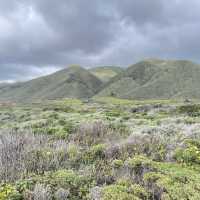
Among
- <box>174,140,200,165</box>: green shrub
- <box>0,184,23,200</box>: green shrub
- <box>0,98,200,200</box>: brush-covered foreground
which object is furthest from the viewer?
<box>174,140,200,165</box>: green shrub

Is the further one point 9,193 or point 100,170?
point 100,170

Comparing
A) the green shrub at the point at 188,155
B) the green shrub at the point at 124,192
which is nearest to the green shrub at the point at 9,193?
the green shrub at the point at 124,192

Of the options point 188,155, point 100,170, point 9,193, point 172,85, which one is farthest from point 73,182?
point 172,85

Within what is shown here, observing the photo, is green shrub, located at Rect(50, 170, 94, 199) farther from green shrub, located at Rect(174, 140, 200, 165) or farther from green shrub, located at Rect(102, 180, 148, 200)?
green shrub, located at Rect(174, 140, 200, 165)

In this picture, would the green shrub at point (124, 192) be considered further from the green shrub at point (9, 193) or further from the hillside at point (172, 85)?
the hillside at point (172, 85)

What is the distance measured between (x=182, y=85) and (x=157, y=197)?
171 m

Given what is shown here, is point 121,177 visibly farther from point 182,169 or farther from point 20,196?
point 20,196

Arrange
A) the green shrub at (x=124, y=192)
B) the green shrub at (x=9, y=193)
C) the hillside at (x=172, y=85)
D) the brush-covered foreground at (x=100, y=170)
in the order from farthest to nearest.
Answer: the hillside at (x=172, y=85) < the brush-covered foreground at (x=100, y=170) < the green shrub at (x=124, y=192) < the green shrub at (x=9, y=193)

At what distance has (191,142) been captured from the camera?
811 centimetres

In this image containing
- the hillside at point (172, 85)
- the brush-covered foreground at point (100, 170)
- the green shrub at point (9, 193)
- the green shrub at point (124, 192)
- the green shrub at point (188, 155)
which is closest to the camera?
the green shrub at point (9, 193)

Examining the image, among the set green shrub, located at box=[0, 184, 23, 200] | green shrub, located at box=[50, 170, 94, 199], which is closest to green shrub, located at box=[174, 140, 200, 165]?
green shrub, located at box=[50, 170, 94, 199]

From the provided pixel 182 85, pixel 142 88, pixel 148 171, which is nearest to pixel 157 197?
pixel 148 171

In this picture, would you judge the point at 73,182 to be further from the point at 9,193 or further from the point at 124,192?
the point at 9,193

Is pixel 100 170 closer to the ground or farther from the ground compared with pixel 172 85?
closer to the ground
